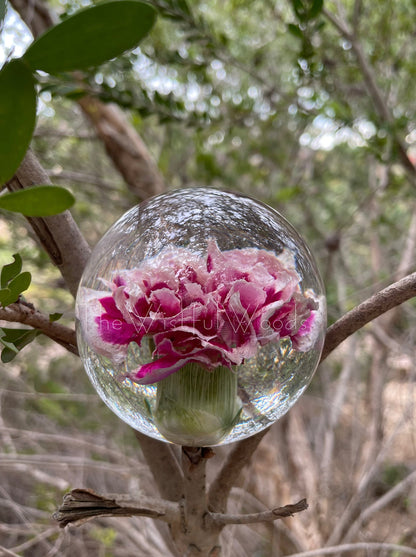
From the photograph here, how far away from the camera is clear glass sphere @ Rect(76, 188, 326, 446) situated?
1.32 ft

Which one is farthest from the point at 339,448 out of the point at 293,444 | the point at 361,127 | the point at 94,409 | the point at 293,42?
the point at 293,42

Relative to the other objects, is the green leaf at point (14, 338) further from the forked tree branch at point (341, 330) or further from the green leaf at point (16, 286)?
the forked tree branch at point (341, 330)

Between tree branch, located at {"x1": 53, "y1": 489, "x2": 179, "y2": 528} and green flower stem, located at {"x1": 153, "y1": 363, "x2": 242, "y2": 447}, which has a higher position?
green flower stem, located at {"x1": 153, "y1": 363, "x2": 242, "y2": 447}

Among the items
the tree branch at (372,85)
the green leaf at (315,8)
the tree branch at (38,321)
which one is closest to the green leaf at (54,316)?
the tree branch at (38,321)

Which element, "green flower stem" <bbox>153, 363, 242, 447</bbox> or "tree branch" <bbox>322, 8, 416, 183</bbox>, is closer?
"green flower stem" <bbox>153, 363, 242, 447</bbox>

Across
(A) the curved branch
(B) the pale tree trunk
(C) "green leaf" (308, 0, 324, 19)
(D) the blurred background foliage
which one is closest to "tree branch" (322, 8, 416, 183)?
(D) the blurred background foliage

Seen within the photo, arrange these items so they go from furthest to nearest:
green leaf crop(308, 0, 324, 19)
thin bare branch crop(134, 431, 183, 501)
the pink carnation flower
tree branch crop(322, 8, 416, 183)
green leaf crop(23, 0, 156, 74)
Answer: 1. tree branch crop(322, 8, 416, 183)
2. green leaf crop(308, 0, 324, 19)
3. thin bare branch crop(134, 431, 183, 501)
4. the pink carnation flower
5. green leaf crop(23, 0, 156, 74)

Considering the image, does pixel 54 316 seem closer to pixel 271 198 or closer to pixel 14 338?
pixel 14 338

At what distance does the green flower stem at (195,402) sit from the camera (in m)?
0.42

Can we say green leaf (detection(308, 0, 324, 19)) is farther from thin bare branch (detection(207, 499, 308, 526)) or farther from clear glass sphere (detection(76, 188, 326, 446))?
thin bare branch (detection(207, 499, 308, 526))

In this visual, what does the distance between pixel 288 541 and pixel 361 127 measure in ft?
3.73

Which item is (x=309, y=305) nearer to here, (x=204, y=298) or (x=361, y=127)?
(x=204, y=298)

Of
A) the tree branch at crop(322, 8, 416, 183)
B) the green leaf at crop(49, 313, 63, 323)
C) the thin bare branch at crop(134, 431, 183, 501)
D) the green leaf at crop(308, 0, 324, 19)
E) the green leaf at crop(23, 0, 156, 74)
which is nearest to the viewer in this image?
the green leaf at crop(23, 0, 156, 74)

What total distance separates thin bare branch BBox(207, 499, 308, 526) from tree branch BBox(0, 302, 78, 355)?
22 centimetres
